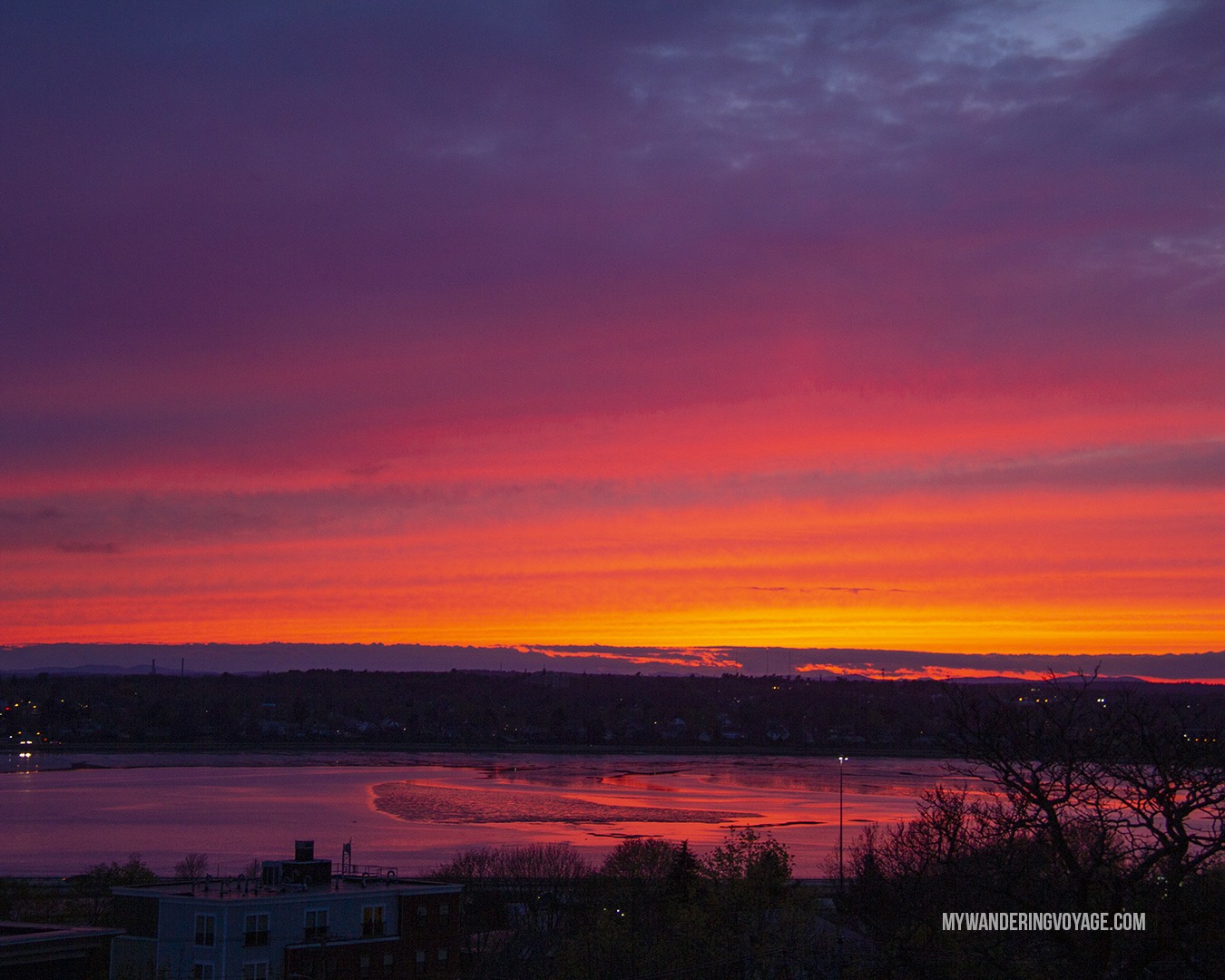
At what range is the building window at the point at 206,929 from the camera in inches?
687

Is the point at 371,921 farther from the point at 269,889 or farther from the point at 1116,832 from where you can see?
the point at 1116,832

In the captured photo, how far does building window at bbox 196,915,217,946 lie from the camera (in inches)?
687

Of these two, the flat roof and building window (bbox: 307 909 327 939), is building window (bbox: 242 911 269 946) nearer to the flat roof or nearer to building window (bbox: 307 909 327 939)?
the flat roof

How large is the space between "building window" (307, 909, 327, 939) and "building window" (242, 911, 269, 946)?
0.73 metres

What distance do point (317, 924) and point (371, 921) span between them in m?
0.92

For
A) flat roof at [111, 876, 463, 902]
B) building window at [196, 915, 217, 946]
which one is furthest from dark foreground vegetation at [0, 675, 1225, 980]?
building window at [196, 915, 217, 946]

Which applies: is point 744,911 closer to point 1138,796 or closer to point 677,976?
point 677,976

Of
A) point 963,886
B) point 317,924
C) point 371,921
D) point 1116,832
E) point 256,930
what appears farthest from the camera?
point 371,921

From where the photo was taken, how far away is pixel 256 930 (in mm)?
17812

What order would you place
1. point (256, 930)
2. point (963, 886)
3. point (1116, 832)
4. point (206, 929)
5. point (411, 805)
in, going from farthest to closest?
1. point (411, 805)
2. point (256, 930)
3. point (206, 929)
4. point (963, 886)
5. point (1116, 832)

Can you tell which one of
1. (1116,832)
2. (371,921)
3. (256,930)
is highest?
(1116,832)

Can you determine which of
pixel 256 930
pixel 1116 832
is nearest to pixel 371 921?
pixel 256 930

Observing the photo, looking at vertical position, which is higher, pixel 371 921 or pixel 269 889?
pixel 269 889

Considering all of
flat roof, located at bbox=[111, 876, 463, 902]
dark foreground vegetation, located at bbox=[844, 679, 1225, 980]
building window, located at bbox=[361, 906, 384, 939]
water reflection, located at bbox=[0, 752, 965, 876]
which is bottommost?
water reflection, located at bbox=[0, 752, 965, 876]
